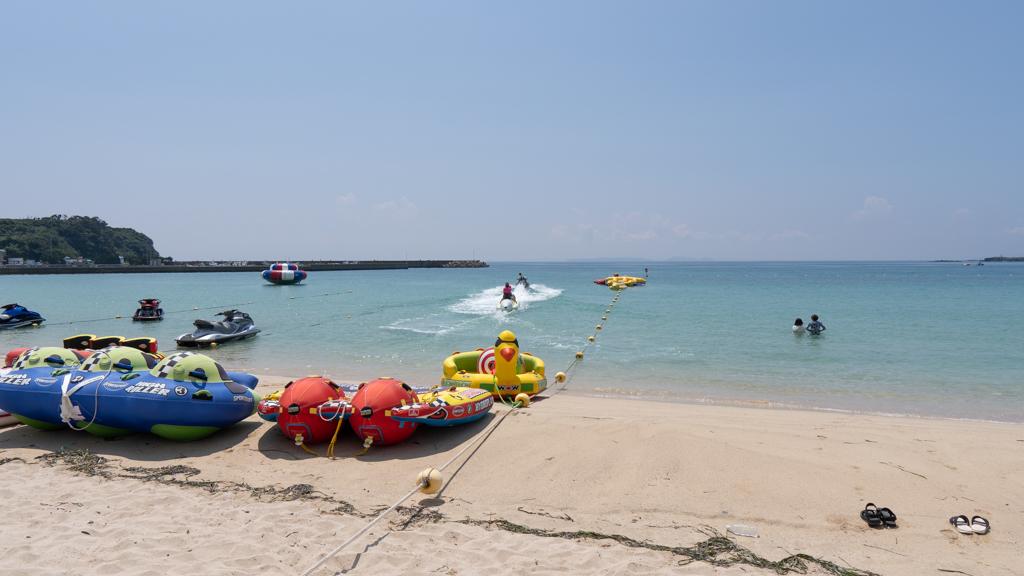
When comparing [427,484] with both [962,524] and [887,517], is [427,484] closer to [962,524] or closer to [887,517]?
[887,517]

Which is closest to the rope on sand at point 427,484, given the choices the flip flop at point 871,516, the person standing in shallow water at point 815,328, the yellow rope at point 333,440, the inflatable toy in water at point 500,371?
the inflatable toy in water at point 500,371

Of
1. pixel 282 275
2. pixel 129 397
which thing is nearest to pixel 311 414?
pixel 129 397

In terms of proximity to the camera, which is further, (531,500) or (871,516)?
(531,500)

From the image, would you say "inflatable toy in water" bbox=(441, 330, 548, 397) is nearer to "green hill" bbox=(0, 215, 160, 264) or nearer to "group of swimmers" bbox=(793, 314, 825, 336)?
"group of swimmers" bbox=(793, 314, 825, 336)

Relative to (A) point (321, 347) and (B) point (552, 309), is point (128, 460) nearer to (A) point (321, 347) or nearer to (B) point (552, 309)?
(A) point (321, 347)

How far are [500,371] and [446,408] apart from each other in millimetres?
2458

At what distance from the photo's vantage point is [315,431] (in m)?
6.55

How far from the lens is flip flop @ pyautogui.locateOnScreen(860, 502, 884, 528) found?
4605 mm

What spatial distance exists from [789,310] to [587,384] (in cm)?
2139

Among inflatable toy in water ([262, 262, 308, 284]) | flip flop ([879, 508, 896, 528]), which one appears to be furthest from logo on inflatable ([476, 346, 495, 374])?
inflatable toy in water ([262, 262, 308, 284])

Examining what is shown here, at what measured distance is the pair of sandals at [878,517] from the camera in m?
4.61

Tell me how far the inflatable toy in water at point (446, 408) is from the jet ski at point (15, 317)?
22755 mm

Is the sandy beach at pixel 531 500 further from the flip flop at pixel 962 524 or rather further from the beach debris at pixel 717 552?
the flip flop at pixel 962 524

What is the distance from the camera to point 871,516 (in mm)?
4656
